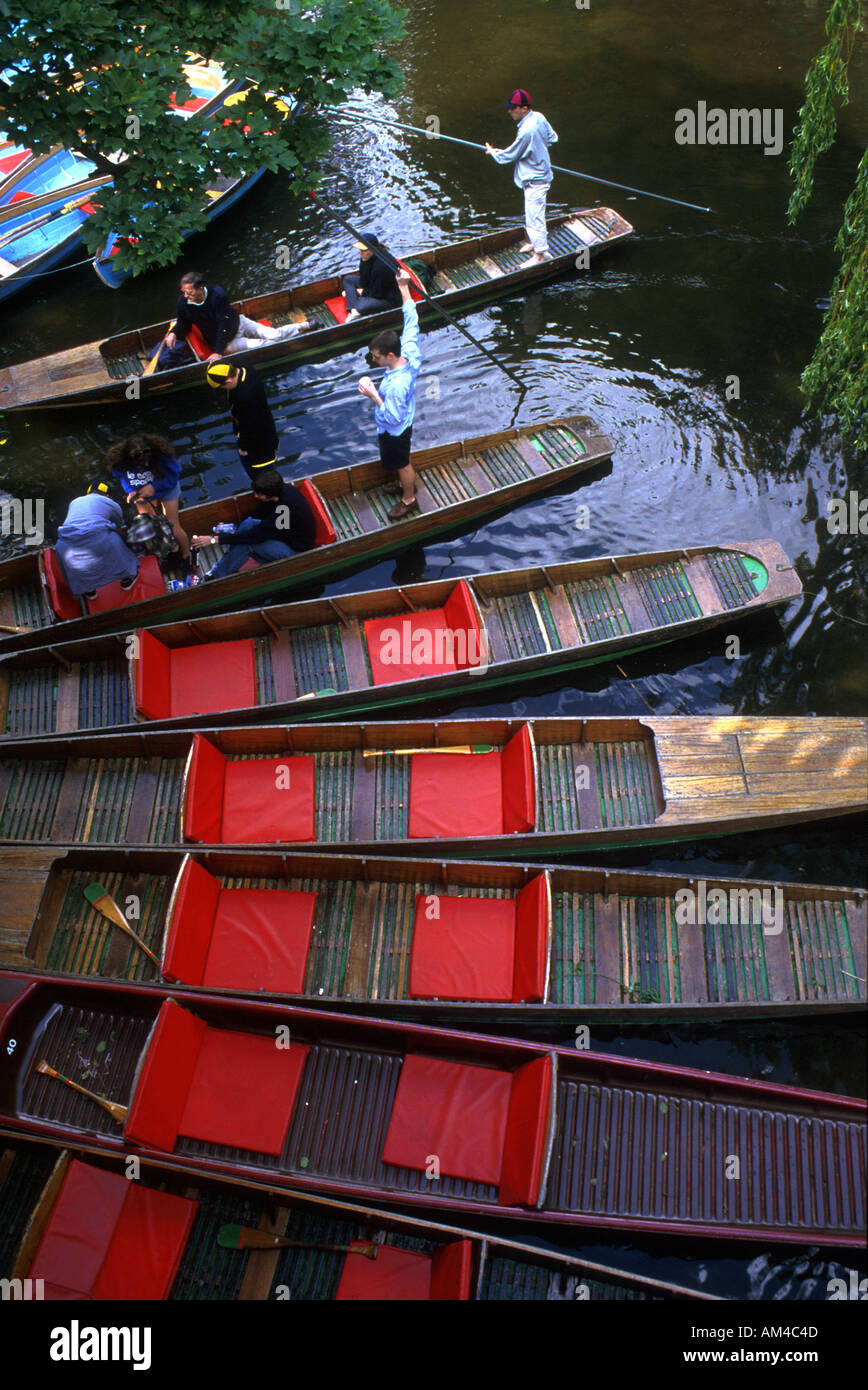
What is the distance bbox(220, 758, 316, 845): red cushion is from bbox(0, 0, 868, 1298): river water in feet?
6.66

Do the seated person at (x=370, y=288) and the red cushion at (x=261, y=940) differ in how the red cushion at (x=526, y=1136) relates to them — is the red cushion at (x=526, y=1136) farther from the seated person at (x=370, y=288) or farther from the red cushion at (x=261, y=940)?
the seated person at (x=370, y=288)

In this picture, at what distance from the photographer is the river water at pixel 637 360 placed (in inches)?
401

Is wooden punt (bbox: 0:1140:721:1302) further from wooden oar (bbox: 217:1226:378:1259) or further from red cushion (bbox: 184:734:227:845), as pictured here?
red cushion (bbox: 184:734:227:845)

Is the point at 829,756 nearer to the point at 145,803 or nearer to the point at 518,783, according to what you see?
the point at 518,783

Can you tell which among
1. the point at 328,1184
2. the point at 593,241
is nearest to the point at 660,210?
the point at 593,241

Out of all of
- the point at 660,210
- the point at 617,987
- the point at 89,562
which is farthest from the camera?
the point at 660,210

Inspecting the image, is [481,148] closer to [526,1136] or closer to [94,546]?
[94,546]

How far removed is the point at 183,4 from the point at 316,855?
30.9 ft

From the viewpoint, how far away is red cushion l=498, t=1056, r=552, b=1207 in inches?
260

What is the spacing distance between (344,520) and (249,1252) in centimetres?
784

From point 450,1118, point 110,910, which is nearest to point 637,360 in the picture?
point 110,910

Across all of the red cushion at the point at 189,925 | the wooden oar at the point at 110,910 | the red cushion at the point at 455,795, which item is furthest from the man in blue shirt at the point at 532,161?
the wooden oar at the point at 110,910

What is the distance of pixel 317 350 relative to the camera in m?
13.7

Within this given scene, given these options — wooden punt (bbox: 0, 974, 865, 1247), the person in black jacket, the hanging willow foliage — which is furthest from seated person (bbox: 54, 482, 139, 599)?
the hanging willow foliage
